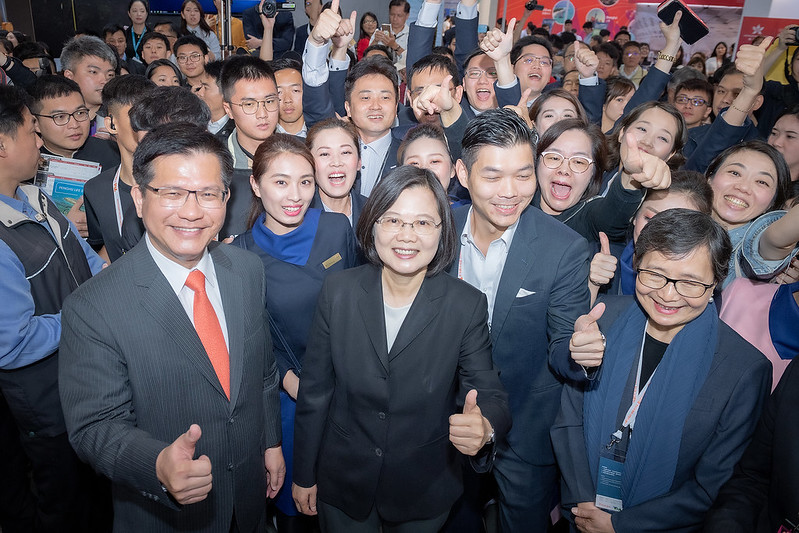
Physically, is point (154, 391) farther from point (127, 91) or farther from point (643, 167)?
point (127, 91)

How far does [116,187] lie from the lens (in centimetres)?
287

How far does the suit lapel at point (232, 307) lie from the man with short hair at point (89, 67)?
10.3 feet

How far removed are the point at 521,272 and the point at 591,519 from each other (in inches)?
37.4

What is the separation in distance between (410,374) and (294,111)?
253 centimetres

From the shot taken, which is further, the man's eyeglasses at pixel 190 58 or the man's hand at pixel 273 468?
the man's eyeglasses at pixel 190 58

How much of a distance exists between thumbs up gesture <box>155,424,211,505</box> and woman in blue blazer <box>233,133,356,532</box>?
33.0 inches

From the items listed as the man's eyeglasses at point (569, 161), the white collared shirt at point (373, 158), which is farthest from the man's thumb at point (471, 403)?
the white collared shirt at point (373, 158)

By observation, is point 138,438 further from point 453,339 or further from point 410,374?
point 453,339

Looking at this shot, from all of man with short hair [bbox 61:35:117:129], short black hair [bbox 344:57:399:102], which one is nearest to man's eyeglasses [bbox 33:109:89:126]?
man with short hair [bbox 61:35:117:129]

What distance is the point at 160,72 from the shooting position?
14.2ft

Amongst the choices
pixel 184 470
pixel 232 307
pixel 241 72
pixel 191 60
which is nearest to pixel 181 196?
pixel 232 307

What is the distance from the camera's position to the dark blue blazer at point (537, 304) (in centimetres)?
211

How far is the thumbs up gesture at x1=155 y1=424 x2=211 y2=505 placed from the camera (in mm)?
1402

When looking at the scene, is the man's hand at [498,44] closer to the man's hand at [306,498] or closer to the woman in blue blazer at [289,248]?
the woman in blue blazer at [289,248]
